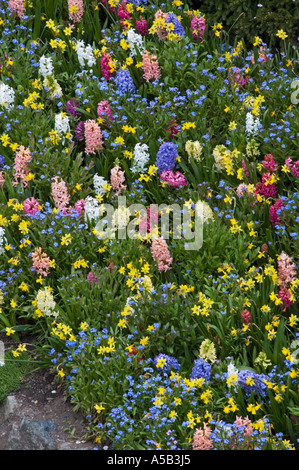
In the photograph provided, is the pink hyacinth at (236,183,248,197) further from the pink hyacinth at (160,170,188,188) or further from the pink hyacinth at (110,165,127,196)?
the pink hyacinth at (110,165,127,196)

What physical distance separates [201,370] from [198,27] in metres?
3.68

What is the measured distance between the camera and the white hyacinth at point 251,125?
5551 millimetres

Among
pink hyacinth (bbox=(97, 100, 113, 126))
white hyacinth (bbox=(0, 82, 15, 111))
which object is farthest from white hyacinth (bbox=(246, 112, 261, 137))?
white hyacinth (bbox=(0, 82, 15, 111))

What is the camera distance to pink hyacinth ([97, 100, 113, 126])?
5.79m

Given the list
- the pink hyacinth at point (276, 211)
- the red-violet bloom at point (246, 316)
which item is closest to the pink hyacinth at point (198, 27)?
the pink hyacinth at point (276, 211)

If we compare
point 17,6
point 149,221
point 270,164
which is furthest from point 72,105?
point 270,164

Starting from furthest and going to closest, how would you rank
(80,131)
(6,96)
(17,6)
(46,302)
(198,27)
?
(17,6) → (198,27) → (6,96) → (80,131) → (46,302)

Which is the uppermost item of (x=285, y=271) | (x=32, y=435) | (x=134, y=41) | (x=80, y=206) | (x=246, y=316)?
(x=134, y=41)

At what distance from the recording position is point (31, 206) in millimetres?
5301

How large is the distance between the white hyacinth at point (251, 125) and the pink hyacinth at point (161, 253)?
1.38 m

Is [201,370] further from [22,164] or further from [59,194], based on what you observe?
[22,164]

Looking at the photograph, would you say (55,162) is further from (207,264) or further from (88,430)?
(88,430)

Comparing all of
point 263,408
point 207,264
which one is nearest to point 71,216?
point 207,264

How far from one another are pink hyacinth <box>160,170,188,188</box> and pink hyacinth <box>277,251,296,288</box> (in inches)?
47.0
